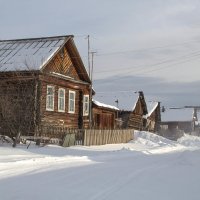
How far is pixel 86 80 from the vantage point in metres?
37.9

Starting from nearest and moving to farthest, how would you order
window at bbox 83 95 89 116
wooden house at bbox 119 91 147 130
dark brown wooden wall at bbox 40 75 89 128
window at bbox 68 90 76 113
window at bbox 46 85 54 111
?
dark brown wooden wall at bbox 40 75 89 128 → window at bbox 46 85 54 111 → window at bbox 68 90 76 113 → window at bbox 83 95 89 116 → wooden house at bbox 119 91 147 130

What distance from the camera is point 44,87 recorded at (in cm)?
3123

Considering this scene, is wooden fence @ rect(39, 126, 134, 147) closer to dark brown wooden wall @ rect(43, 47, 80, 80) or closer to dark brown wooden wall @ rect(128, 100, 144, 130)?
dark brown wooden wall @ rect(43, 47, 80, 80)

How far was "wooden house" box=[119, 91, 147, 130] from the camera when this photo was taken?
5731 centimetres

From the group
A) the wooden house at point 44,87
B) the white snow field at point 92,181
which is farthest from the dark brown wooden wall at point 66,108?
the white snow field at point 92,181

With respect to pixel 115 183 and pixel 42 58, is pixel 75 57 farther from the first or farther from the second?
pixel 115 183

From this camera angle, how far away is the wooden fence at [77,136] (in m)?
27.2

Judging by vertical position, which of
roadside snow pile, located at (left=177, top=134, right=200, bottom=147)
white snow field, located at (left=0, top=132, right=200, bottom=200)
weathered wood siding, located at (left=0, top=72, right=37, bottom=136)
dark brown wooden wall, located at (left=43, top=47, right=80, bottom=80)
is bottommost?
white snow field, located at (left=0, top=132, right=200, bottom=200)

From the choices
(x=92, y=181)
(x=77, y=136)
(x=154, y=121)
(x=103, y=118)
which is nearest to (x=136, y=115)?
(x=103, y=118)

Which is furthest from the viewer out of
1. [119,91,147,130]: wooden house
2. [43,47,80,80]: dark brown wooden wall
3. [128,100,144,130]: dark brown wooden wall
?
[128,100,144,130]: dark brown wooden wall

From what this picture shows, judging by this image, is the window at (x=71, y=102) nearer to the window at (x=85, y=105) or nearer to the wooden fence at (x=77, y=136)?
the window at (x=85, y=105)

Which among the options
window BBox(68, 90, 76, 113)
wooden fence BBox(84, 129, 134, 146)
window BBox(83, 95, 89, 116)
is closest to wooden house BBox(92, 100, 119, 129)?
window BBox(83, 95, 89, 116)

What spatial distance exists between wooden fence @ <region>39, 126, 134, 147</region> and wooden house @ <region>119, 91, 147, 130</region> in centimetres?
2132

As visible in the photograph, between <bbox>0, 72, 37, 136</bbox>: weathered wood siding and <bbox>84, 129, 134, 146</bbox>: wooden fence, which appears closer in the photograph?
<bbox>0, 72, 37, 136</bbox>: weathered wood siding
